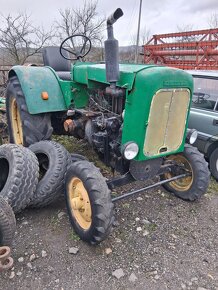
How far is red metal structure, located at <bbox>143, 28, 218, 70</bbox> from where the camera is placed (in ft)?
21.1

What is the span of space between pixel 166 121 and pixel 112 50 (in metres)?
0.82

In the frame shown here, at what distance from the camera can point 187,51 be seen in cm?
699

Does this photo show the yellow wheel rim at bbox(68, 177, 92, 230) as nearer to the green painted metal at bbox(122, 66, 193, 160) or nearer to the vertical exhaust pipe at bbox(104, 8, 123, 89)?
the green painted metal at bbox(122, 66, 193, 160)

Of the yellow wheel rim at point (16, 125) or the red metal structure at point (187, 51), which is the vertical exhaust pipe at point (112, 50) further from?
the red metal structure at point (187, 51)

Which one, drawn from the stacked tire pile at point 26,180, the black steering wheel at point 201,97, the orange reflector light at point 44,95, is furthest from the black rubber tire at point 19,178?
the black steering wheel at point 201,97

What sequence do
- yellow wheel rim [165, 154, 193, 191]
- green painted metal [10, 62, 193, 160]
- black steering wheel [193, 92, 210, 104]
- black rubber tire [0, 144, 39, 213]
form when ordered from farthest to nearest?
1. black steering wheel [193, 92, 210, 104]
2. yellow wheel rim [165, 154, 193, 191]
3. black rubber tire [0, 144, 39, 213]
4. green painted metal [10, 62, 193, 160]

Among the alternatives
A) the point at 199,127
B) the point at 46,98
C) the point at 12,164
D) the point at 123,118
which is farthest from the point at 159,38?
the point at 12,164

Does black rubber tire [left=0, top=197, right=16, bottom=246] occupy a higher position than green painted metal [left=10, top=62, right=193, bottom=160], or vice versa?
green painted metal [left=10, top=62, right=193, bottom=160]

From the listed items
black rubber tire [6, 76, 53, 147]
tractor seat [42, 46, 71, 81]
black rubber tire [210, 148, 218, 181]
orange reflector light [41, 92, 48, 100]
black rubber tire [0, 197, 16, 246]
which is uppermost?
tractor seat [42, 46, 71, 81]

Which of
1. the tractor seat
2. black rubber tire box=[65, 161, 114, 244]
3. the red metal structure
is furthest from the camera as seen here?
the red metal structure

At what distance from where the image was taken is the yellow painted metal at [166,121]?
2.43 meters

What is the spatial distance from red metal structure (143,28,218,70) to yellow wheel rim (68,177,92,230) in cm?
499

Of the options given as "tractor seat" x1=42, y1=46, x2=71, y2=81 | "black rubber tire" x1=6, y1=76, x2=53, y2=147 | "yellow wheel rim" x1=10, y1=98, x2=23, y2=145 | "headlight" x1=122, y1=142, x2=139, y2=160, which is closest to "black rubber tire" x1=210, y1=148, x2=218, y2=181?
"headlight" x1=122, y1=142, x2=139, y2=160

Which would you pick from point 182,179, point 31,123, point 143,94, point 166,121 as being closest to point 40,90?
point 31,123
